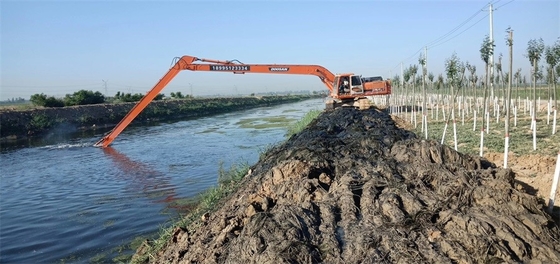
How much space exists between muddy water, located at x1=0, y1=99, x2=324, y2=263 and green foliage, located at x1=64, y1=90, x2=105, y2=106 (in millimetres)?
16999

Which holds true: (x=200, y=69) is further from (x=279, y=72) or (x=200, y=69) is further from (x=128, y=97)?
(x=128, y=97)

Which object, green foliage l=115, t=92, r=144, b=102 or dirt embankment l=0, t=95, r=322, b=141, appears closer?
dirt embankment l=0, t=95, r=322, b=141

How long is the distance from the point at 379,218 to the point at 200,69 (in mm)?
15903

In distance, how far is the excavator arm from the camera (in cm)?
1944

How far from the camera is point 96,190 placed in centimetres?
1247

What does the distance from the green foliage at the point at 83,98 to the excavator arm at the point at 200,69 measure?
824 inches

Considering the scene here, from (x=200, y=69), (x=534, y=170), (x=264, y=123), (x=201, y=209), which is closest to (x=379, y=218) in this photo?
(x=201, y=209)

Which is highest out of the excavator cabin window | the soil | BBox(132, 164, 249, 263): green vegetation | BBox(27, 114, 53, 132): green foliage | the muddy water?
the excavator cabin window

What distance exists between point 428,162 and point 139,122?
110 feet

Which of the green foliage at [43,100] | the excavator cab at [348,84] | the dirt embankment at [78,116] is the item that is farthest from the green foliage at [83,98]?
the excavator cab at [348,84]

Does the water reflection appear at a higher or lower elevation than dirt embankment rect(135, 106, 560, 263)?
lower

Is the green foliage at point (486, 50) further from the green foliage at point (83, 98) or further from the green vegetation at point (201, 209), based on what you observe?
the green foliage at point (83, 98)

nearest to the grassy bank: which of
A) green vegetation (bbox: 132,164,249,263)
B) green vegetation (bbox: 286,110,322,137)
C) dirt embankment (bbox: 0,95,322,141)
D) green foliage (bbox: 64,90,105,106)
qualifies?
green vegetation (bbox: 132,164,249,263)

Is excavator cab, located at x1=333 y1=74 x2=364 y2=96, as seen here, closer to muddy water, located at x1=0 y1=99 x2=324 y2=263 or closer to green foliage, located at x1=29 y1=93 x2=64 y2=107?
muddy water, located at x1=0 y1=99 x2=324 y2=263
